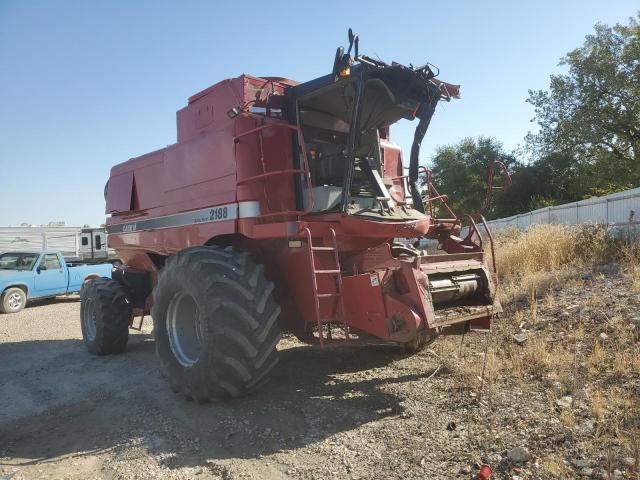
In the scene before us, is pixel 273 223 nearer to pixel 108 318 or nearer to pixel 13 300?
pixel 108 318

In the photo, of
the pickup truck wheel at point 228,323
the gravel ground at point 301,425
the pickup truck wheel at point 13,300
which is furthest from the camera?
the pickup truck wheel at point 13,300

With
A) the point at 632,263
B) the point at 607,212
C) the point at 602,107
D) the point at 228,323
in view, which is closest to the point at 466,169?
the point at 602,107

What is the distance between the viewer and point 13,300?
13.3 meters

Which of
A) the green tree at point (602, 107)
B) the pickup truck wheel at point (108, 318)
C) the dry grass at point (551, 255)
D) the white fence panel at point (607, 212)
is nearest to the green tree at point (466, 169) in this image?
the green tree at point (602, 107)

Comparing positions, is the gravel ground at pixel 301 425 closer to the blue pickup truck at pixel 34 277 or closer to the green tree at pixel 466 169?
the blue pickup truck at pixel 34 277

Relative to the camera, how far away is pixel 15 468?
12.3 ft

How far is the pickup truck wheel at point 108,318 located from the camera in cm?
716

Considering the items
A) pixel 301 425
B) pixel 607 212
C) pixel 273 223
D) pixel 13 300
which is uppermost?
pixel 607 212

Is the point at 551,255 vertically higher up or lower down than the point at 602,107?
lower down

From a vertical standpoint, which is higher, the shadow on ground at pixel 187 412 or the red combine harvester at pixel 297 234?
the red combine harvester at pixel 297 234

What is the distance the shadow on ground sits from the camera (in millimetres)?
3938

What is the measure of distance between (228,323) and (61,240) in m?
22.1

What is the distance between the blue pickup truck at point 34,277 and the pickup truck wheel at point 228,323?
10.9 meters

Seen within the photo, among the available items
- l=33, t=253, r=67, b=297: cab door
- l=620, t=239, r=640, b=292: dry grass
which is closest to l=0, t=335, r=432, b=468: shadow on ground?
l=620, t=239, r=640, b=292: dry grass
